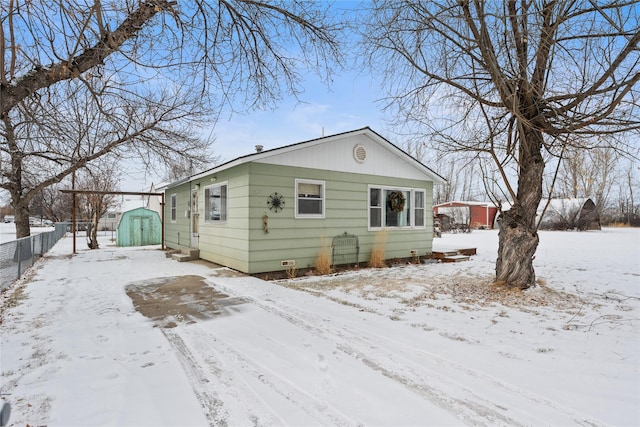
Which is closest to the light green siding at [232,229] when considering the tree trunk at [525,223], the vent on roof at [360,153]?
the vent on roof at [360,153]

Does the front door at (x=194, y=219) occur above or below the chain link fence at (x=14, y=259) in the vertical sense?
above

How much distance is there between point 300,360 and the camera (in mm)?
2973

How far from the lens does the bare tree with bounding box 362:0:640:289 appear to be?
430 cm

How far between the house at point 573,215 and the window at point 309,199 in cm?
2004

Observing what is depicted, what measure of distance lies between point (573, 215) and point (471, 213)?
7.38 meters

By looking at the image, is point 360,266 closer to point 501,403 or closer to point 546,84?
point 546,84

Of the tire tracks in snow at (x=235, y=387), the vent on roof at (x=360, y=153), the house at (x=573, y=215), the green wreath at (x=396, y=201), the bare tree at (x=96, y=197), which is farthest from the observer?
the house at (x=573, y=215)

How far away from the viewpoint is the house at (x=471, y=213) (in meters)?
25.6

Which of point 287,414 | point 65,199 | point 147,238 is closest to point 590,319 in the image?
point 287,414

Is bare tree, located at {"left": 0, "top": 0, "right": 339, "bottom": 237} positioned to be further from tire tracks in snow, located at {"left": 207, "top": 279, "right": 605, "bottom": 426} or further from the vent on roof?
the vent on roof

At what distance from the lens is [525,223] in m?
5.72

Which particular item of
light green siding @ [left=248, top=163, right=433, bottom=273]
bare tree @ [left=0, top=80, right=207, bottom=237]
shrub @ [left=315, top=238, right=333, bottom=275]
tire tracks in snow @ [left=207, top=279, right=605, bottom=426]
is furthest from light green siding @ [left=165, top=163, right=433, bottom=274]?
tire tracks in snow @ [left=207, top=279, right=605, bottom=426]

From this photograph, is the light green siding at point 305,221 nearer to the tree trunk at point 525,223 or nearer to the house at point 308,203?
the house at point 308,203

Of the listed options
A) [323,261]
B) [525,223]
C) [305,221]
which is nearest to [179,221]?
[305,221]
